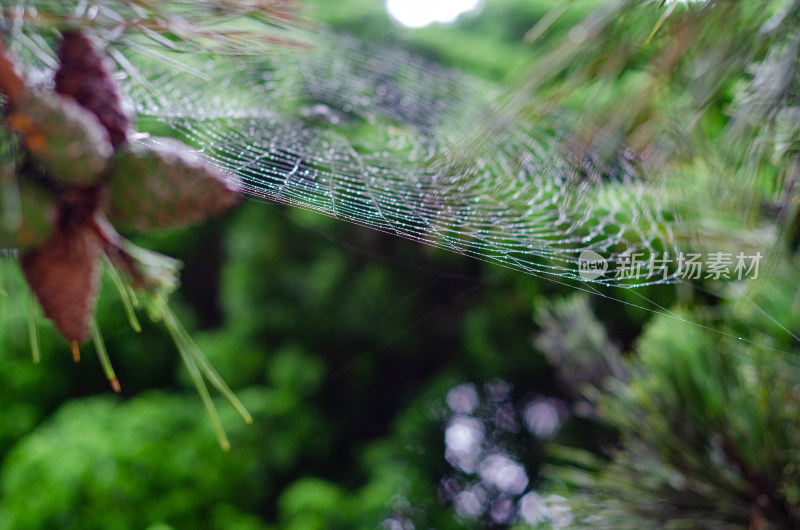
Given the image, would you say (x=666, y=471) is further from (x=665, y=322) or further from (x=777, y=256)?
(x=777, y=256)

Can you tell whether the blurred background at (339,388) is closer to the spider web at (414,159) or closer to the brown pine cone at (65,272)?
the spider web at (414,159)

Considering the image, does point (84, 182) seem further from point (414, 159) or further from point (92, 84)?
point (414, 159)

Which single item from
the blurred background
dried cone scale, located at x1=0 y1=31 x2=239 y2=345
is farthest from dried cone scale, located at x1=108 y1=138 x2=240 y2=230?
the blurred background

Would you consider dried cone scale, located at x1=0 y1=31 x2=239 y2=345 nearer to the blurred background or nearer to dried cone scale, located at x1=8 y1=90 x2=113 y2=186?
dried cone scale, located at x1=8 y1=90 x2=113 y2=186

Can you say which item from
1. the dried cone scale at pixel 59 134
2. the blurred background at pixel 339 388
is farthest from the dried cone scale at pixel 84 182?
the blurred background at pixel 339 388

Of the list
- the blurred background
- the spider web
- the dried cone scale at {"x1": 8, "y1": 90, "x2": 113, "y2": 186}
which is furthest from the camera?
the blurred background

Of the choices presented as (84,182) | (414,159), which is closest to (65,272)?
(84,182)
